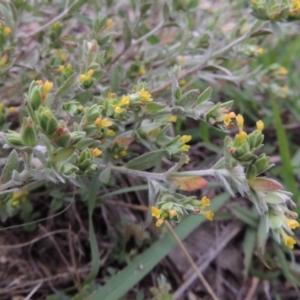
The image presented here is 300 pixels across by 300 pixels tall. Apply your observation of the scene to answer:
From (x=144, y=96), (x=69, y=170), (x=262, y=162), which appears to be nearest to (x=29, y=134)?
(x=69, y=170)

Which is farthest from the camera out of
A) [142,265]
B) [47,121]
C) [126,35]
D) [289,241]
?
[126,35]

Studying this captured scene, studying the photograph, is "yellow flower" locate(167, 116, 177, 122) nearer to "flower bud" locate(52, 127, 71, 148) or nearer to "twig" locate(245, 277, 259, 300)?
"flower bud" locate(52, 127, 71, 148)

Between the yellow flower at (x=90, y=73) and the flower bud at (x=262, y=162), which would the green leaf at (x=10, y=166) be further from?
the flower bud at (x=262, y=162)

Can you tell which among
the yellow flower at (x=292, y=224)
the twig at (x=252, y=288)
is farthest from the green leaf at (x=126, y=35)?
the twig at (x=252, y=288)

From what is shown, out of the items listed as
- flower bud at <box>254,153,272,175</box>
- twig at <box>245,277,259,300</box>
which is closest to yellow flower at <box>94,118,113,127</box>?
flower bud at <box>254,153,272,175</box>

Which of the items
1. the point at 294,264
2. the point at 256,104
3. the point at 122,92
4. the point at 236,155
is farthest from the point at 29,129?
the point at 256,104

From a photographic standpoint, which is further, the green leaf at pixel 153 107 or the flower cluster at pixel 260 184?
the green leaf at pixel 153 107

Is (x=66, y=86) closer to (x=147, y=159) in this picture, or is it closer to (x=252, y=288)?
(x=147, y=159)
